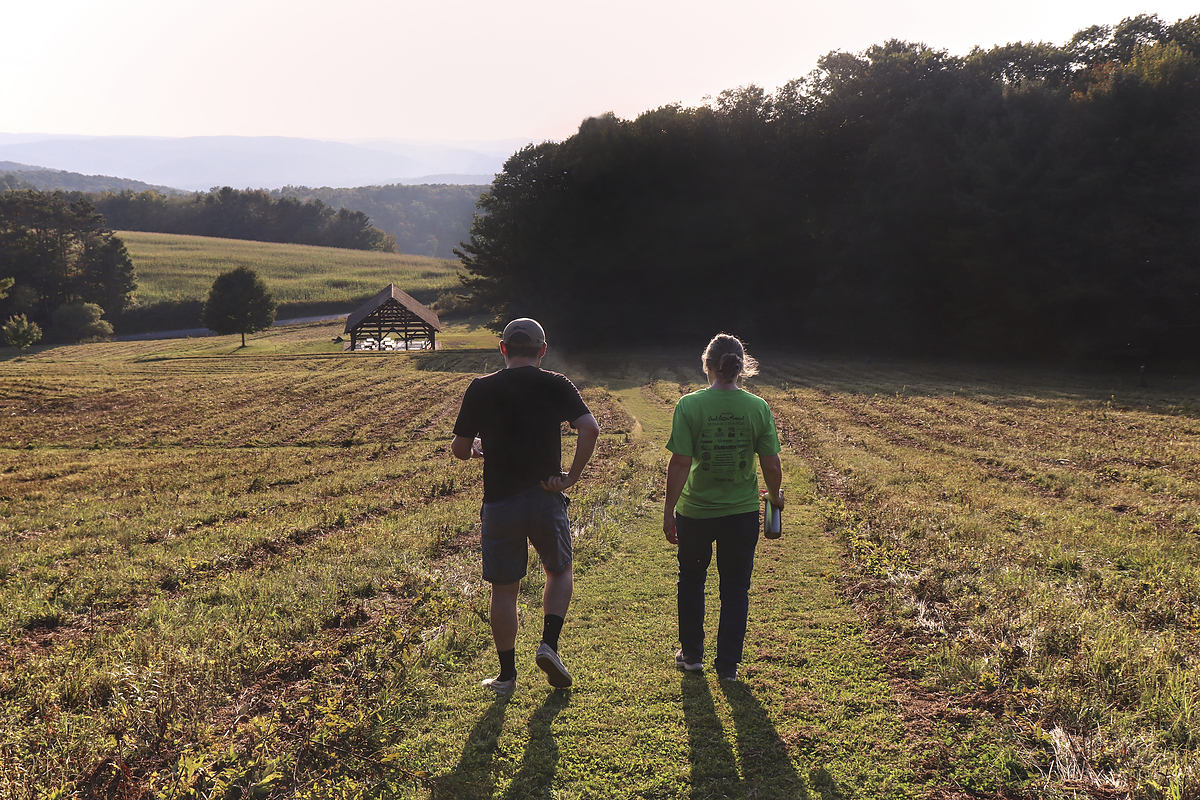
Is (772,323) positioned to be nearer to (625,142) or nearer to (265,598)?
(625,142)

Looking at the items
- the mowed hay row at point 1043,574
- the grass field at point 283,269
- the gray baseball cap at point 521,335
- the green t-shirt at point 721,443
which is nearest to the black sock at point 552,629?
the green t-shirt at point 721,443

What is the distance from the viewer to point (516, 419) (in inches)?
163

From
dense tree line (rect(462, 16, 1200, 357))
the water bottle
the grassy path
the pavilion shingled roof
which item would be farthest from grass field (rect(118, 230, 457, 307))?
the water bottle

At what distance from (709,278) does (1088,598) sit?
1450 inches

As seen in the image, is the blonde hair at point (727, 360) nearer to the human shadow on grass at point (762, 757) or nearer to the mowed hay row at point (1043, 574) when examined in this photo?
the human shadow on grass at point (762, 757)

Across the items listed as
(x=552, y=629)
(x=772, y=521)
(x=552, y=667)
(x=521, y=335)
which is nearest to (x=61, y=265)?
(x=521, y=335)

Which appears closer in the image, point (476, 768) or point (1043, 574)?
point (476, 768)

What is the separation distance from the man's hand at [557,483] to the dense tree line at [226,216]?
136394 millimetres

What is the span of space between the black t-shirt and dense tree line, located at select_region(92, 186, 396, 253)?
136 meters

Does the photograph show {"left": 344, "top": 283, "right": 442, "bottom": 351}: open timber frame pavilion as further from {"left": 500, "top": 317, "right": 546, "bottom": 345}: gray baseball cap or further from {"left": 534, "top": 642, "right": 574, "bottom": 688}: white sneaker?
{"left": 534, "top": 642, "right": 574, "bottom": 688}: white sneaker

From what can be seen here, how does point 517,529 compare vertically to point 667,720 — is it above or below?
above

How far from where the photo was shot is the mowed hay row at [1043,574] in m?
3.71

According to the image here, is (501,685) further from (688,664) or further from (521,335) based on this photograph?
(521,335)

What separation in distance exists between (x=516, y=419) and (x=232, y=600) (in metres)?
4.24
